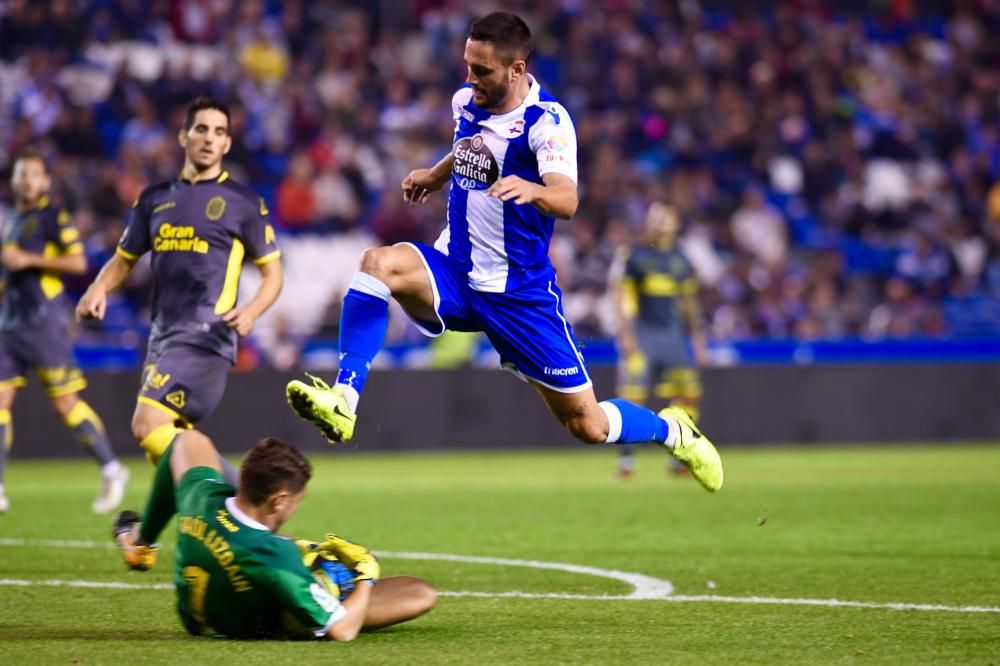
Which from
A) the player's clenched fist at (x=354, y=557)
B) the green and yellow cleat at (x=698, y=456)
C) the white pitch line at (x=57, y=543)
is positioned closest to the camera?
the player's clenched fist at (x=354, y=557)

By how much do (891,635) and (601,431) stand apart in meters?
1.85

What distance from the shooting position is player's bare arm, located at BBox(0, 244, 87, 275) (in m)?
11.3

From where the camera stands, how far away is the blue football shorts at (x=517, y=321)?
6891 mm

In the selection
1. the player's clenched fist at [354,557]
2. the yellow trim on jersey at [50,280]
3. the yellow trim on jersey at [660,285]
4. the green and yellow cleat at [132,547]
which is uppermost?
the yellow trim on jersey at [50,280]

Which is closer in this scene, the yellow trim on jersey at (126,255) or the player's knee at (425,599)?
the player's knee at (425,599)

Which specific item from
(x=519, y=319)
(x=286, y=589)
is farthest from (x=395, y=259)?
(x=286, y=589)

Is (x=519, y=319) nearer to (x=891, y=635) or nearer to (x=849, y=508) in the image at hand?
(x=891, y=635)

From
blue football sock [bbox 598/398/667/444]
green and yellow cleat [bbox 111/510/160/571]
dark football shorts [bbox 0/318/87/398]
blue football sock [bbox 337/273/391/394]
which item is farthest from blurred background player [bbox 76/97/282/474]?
dark football shorts [bbox 0/318/87/398]

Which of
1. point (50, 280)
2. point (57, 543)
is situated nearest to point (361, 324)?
point (57, 543)

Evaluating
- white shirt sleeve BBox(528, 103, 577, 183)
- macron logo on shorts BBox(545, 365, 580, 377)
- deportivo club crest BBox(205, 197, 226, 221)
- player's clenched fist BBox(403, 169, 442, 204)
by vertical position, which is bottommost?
macron logo on shorts BBox(545, 365, 580, 377)

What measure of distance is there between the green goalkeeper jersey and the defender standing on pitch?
1.00m

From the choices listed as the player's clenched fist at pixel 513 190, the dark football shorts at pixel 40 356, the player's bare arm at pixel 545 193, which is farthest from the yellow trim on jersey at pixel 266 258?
the dark football shorts at pixel 40 356

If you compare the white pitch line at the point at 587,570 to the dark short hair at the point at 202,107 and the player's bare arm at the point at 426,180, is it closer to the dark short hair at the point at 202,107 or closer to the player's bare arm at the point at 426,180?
the player's bare arm at the point at 426,180

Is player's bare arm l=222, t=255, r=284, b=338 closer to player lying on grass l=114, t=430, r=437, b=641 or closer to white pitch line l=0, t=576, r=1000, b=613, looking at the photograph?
white pitch line l=0, t=576, r=1000, b=613
